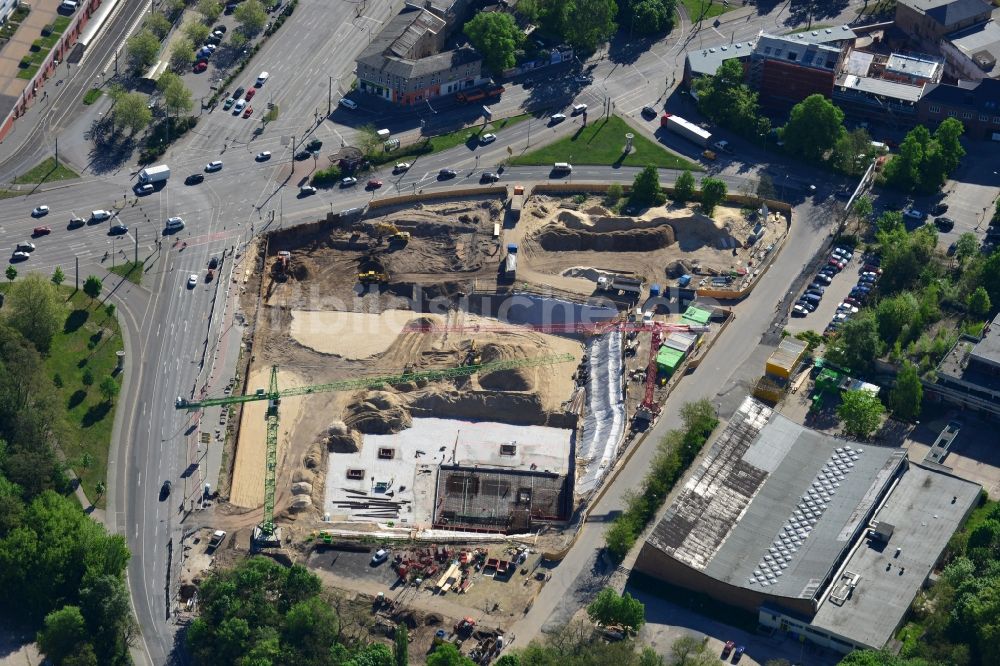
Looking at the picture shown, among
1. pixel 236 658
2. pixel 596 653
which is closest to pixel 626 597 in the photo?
pixel 596 653

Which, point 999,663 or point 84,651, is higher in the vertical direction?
point 999,663

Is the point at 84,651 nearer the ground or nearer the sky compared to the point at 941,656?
nearer the ground

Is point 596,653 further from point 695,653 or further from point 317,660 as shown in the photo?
point 317,660

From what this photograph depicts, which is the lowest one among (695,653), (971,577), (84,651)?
(84,651)

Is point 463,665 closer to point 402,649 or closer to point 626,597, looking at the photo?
point 402,649

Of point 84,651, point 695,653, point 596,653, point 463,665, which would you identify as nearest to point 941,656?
point 695,653
